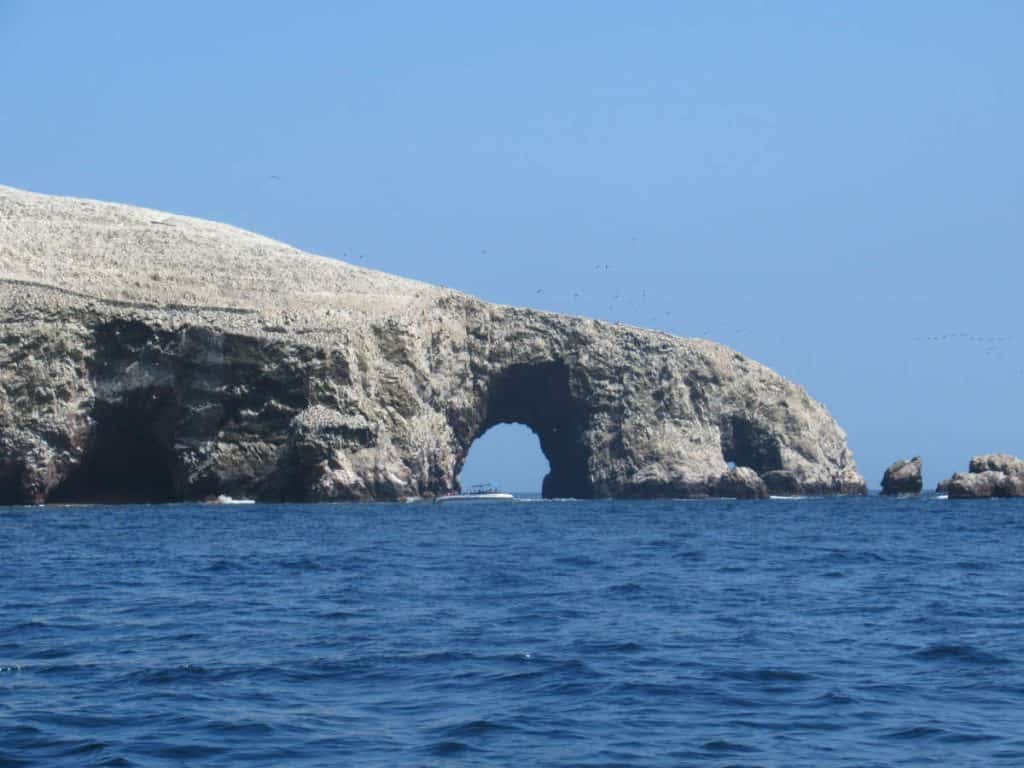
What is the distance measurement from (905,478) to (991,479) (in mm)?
10575

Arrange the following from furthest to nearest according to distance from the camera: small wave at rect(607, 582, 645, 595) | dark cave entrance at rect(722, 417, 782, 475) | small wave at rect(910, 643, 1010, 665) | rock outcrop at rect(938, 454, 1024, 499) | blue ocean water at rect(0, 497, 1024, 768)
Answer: dark cave entrance at rect(722, 417, 782, 475) → rock outcrop at rect(938, 454, 1024, 499) → small wave at rect(607, 582, 645, 595) → small wave at rect(910, 643, 1010, 665) → blue ocean water at rect(0, 497, 1024, 768)

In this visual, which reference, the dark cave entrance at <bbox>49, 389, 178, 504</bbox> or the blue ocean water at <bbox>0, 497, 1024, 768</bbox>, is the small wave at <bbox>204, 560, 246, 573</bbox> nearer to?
the blue ocean water at <bbox>0, 497, 1024, 768</bbox>

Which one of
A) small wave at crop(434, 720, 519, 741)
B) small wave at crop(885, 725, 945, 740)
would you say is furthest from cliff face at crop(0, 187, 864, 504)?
small wave at crop(885, 725, 945, 740)

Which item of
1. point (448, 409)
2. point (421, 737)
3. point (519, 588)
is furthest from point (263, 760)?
point (448, 409)

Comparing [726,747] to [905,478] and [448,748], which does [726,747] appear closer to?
[448,748]

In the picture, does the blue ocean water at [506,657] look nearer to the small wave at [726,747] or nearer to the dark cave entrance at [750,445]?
the small wave at [726,747]

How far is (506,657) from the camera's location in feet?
64.6

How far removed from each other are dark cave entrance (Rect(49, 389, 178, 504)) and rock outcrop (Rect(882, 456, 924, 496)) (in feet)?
168

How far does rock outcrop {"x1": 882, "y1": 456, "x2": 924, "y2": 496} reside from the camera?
105 metres

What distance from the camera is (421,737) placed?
1481 cm

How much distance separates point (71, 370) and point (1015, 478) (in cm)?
5761

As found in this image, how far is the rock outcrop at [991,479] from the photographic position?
94.6 m

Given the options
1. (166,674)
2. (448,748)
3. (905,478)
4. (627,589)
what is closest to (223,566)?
(627,589)

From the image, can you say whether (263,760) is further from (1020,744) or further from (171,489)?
(171,489)
